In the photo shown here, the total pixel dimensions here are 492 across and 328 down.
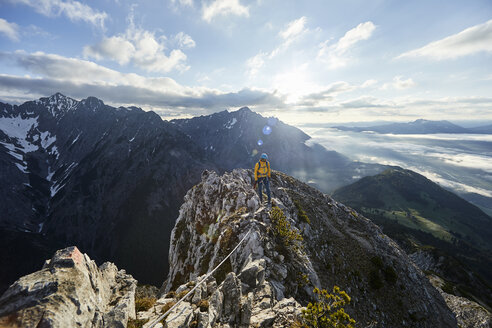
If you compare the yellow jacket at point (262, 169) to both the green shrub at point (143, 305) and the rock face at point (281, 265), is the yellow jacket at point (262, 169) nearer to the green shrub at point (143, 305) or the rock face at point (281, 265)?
the rock face at point (281, 265)

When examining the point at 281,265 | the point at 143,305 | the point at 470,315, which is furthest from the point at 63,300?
the point at 470,315

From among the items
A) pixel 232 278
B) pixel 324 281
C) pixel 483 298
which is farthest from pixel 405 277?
pixel 483 298

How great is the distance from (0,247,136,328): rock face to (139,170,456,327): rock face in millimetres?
2925

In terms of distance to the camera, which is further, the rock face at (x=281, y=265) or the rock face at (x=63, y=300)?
the rock face at (x=281, y=265)

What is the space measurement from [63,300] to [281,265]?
599 inches

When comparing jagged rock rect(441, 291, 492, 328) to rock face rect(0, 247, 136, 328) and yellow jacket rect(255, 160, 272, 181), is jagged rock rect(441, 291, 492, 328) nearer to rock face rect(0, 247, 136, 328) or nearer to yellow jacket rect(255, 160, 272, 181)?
yellow jacket rect(255, 160, 272, 181)

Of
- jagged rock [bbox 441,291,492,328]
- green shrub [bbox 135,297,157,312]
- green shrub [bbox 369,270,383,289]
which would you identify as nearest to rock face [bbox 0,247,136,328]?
green shrub [bbox 135,297,157,312]

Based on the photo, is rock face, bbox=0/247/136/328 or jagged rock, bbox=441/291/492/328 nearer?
rock face, bbox=0/247/136/328

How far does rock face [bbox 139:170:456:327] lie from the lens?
13.1 metres

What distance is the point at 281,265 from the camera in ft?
61.8

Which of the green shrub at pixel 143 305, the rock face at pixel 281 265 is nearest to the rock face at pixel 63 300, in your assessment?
the green shrub at pixel 143 305

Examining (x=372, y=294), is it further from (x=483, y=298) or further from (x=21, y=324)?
(x=483, y=298)

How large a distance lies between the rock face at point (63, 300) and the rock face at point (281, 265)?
2925 millimetres

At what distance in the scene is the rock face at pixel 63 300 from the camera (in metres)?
8.13
